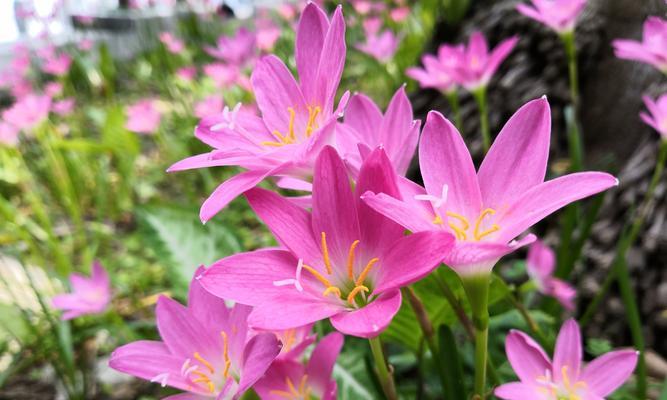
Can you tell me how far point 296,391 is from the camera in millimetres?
478

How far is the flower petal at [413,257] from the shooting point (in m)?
0.34

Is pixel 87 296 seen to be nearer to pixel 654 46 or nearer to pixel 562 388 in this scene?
pixel 562 388

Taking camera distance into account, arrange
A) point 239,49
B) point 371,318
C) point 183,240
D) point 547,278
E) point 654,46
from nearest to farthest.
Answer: point 371,318, point 654,46, point 547,278, point 183,240, point 239,49

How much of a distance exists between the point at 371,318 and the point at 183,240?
0.79 metres

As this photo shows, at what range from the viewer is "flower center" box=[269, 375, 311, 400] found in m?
0.47

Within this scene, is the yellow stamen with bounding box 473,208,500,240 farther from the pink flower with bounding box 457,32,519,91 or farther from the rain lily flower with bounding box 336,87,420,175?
the pink flower with bounding box 457,32,519,91

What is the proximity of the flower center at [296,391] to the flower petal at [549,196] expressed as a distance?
226 millimetres

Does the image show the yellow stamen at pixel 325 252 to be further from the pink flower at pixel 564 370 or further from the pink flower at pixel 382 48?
the pink flower at pixel 382 48

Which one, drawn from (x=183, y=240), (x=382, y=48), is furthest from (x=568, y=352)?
(x=382, y=48)

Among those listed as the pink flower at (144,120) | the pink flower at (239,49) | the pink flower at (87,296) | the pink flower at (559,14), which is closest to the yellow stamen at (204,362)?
→ the pink flower at (87,296)

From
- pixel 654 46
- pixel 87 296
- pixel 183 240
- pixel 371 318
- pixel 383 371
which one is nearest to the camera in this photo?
pixel 371 318

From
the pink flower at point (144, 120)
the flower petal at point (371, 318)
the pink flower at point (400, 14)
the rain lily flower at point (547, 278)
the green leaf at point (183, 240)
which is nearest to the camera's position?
the flower petal at point (371, 318)

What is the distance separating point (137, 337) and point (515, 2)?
1487 millimetres

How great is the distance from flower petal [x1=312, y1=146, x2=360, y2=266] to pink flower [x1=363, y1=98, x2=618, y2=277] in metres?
0.05
